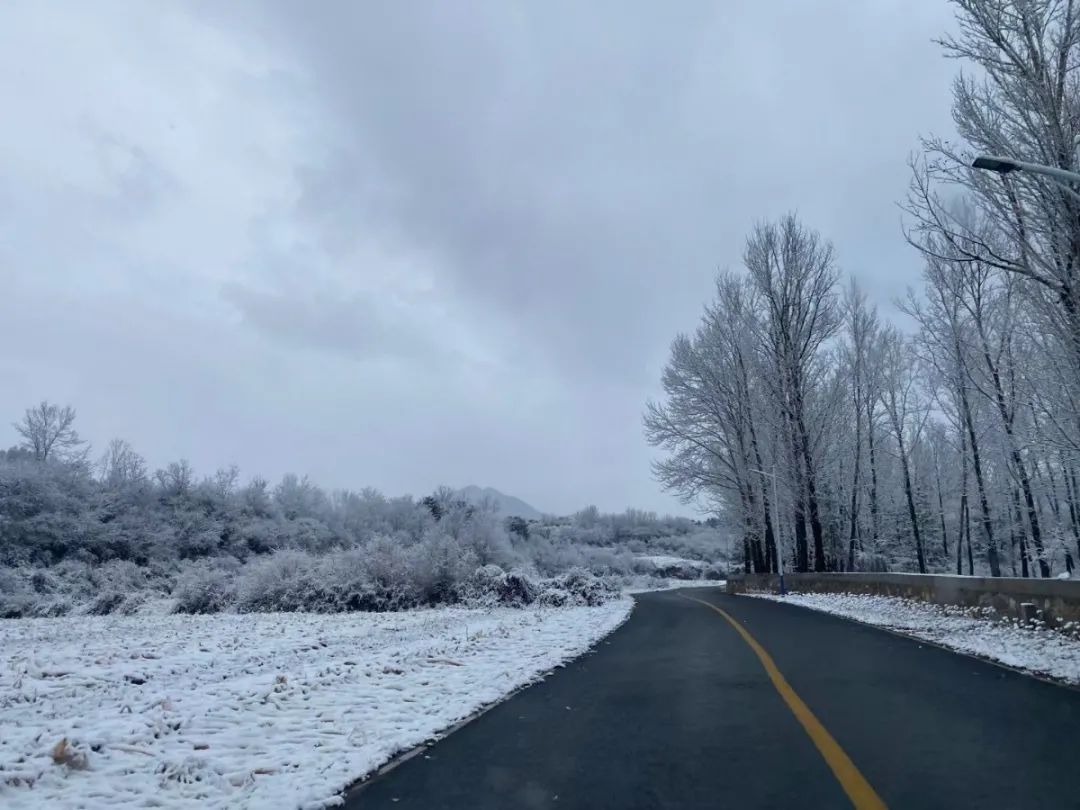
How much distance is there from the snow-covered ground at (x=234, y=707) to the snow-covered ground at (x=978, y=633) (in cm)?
654

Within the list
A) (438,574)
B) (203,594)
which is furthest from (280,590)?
(438,574)

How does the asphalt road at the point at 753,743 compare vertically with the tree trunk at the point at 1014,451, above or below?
below

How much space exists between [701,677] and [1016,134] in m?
13.1

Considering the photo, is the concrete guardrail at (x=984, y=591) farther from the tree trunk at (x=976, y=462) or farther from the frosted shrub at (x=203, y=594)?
the frosted shrub at (x=203, y=594)

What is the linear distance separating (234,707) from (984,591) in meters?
14.9

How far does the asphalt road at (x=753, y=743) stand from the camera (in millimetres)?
5082

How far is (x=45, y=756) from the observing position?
6.07m

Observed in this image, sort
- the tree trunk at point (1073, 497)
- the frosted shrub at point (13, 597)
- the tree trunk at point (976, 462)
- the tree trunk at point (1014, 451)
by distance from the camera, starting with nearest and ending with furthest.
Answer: the tree trunk at point (1073, 497)
the tree trunk at point (1014, 451)
the frosted shrub at point (13, 597)
the tree trunk at point (976, 462)

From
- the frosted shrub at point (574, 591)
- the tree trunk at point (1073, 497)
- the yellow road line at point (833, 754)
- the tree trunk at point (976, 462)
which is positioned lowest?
the yellow road line at point (833, 754)

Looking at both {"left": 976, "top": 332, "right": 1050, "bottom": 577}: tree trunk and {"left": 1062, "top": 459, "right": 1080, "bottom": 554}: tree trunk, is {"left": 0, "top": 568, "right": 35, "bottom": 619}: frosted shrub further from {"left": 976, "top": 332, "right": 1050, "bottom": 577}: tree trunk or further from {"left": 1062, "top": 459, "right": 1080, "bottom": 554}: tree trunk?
{"left": 1062, "top": 459, "right": 1080, "bottom": 554}: tree trunk

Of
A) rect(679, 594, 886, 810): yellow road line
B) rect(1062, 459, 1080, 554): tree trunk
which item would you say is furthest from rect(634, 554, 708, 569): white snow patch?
rect(679, 594, 886, 810): yellow road line

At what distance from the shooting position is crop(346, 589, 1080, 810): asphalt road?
508 centimetres

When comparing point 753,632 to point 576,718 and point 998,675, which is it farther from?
point 576,718

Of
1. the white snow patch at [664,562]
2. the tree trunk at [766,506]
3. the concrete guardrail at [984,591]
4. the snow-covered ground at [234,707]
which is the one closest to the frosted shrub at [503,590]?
the concrete guardrail at [984,591]
